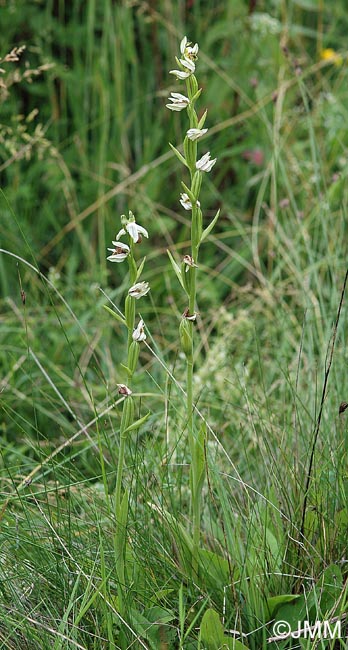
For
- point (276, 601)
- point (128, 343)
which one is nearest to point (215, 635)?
point (276, 601)

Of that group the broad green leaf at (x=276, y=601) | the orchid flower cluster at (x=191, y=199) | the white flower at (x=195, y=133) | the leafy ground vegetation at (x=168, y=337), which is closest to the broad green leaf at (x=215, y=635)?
the leafy ground vegetation at (x=168, y=337)

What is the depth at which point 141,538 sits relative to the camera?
1.54 m

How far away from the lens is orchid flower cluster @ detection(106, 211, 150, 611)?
132 cm

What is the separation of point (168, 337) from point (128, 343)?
61.9 inches

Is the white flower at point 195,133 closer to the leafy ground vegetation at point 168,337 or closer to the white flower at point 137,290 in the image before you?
the white flower at point 137,290

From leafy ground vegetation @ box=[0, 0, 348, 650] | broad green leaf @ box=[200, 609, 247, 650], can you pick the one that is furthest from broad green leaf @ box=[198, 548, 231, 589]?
broad green leaf @ box=[200, 609, 247, 650]

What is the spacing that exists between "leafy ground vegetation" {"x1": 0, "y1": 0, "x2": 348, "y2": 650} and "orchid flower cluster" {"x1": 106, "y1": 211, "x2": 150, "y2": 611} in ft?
0.12

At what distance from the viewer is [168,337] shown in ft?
9.64

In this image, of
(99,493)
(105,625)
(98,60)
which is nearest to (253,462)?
(99,493)

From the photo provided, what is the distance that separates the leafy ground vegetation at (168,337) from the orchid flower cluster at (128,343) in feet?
0.12

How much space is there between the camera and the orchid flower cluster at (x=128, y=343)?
1.32 metres

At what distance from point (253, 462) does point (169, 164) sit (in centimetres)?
168

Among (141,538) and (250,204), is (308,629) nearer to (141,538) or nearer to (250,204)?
(141,538)

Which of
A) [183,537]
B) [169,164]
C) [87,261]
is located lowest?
[87,261]
